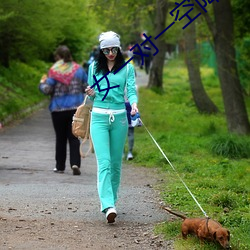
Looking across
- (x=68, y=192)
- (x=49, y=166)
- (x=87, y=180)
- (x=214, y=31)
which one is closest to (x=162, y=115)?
(x=214, y=31)

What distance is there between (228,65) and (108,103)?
899 cm

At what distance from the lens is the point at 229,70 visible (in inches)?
634

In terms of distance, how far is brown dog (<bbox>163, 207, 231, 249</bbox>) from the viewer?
591cm

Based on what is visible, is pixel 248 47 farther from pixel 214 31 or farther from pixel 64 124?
pixel 64 124

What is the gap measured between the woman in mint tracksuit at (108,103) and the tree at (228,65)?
28.0ft

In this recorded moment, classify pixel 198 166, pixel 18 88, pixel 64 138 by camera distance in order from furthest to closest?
pixel 18 88 < pixel 198 166 < pixel 64 138

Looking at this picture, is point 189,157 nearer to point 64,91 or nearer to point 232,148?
point 232,148

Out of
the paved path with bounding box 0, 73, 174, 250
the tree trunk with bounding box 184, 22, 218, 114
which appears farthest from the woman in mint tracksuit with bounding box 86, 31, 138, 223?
the tree trunk with bounding box 184, 22, 218, 114

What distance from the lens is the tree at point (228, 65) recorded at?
51.8 ft

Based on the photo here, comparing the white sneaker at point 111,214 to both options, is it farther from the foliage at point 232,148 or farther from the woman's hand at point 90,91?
the foliage at point 232,148

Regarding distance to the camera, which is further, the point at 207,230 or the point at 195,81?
the point at 195,81

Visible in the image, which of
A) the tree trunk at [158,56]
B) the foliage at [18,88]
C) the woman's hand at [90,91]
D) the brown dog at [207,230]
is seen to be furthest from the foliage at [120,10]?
the brown dog at [207,230]

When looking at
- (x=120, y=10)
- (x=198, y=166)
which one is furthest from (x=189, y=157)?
(x=120, y=10)

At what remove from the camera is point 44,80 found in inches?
431
